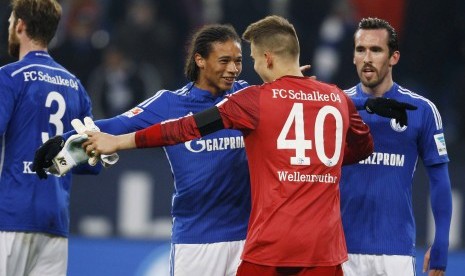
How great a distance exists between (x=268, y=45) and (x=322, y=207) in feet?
2.99

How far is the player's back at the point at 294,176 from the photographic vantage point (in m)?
5.97

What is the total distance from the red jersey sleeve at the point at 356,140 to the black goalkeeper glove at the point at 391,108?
12 centimetres

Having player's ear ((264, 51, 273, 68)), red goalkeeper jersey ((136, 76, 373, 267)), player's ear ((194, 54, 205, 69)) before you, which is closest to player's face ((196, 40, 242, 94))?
player's ear ((194, 54, 205, 69))

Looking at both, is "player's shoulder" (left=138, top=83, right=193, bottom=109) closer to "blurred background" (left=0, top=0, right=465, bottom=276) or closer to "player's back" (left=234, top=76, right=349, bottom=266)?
"player's back" (left=234, top=76, right=349, bottom=266)

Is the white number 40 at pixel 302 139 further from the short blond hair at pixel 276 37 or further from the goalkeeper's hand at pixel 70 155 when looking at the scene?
the goalkeeper's hand at pixel 70 155

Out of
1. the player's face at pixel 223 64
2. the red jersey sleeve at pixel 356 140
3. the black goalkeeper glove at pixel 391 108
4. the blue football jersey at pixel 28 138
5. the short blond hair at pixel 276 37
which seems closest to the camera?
the short blond hair at pixel 276 37

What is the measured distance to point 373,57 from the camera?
7129 millimetres

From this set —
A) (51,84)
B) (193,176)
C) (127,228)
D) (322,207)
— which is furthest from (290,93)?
(127,228)

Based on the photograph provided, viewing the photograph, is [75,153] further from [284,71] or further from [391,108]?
[391,108]

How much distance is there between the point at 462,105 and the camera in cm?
1219

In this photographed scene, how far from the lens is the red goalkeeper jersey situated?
235 inches

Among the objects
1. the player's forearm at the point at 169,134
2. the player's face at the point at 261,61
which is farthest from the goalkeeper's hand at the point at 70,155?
the player's face at the point at 261,61

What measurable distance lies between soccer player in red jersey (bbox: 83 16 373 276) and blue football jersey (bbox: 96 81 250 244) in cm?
85

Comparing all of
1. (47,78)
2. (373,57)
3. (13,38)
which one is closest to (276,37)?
(373,57)
